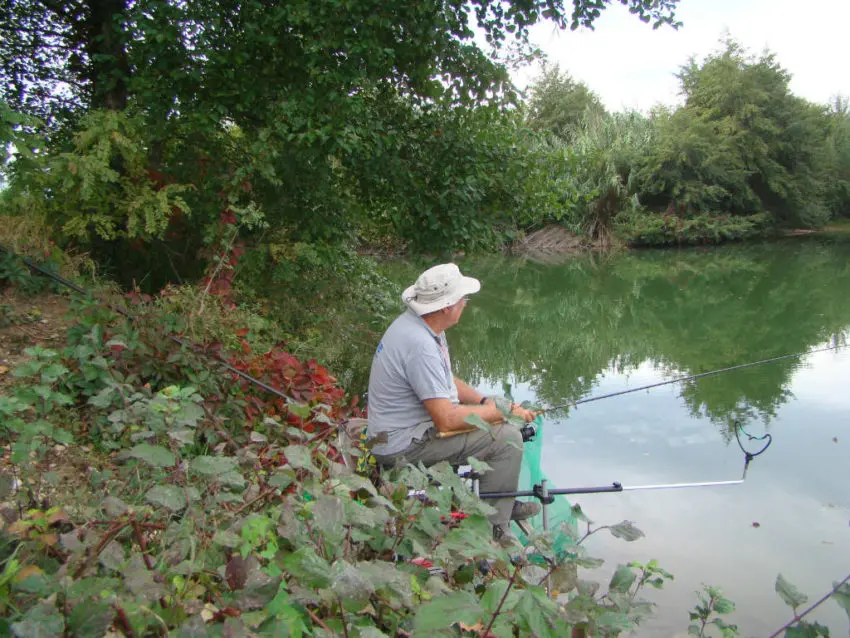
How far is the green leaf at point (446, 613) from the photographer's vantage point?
1.08 m

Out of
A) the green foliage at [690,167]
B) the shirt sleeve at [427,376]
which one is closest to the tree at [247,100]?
the shirt sleeve at [427,376]

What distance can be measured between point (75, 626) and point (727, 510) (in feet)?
13.8

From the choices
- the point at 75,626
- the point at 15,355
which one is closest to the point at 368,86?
the point at 15,355

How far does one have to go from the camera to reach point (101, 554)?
1230 mm

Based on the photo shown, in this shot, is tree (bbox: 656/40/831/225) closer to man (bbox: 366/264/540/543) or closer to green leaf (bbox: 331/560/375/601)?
man (bbox: 366/264/540/543)

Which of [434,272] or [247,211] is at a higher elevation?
[247,211]

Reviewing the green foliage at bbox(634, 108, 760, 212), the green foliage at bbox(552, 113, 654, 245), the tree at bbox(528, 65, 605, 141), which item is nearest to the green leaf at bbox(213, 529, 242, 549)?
the green foliage at bbox(552, 113, 654, 245)

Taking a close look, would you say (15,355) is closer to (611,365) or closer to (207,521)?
(207,521)

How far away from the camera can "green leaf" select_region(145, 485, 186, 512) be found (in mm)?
1369

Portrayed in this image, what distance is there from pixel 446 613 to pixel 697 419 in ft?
17.9

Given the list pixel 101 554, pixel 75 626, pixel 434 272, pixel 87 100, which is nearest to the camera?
pixel 75 626

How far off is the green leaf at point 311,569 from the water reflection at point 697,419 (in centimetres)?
93

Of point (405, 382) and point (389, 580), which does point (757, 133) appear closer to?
point (405, 382)

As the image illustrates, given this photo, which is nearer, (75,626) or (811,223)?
(75,626)
